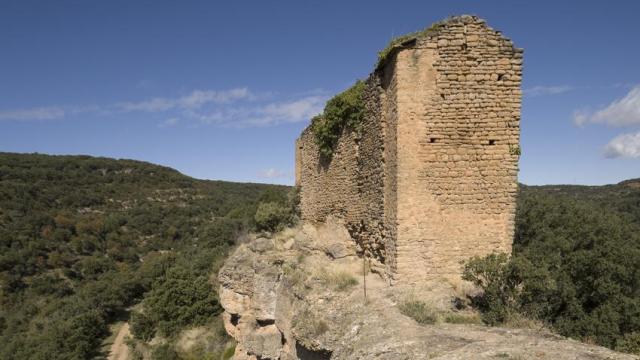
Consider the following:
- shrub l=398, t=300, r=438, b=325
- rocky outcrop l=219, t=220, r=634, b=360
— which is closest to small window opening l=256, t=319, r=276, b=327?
rocky outcrop l=219, t=220, r=634, b=360

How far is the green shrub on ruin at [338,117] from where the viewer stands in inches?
344

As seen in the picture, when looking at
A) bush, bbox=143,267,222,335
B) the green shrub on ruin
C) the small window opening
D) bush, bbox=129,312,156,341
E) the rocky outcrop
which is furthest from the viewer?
bush, bbox=129,312,156,341

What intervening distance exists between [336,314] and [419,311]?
4.72 feet

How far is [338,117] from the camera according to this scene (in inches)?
376

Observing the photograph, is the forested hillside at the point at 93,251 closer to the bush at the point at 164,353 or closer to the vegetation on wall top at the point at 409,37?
the bush at the point at 164,353

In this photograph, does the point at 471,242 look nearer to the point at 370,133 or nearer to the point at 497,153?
the point at 497,153

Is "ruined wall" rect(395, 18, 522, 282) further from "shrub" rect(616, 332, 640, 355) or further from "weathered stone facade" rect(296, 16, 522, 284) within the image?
"shrub" rect(616, 332, 640, 355)

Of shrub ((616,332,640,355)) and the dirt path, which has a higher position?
shrub ((616,332,640,355))

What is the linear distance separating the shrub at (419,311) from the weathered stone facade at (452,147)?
895mm

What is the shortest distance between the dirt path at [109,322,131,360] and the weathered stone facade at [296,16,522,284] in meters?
24.1

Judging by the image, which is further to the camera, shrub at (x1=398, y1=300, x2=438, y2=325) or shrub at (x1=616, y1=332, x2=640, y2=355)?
shrub at (x1=616, y1=332, x2=640, y2=355)

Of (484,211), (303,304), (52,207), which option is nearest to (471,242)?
(484,211)

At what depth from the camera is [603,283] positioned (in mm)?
9055

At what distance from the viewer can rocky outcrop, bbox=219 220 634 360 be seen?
3789 mm
